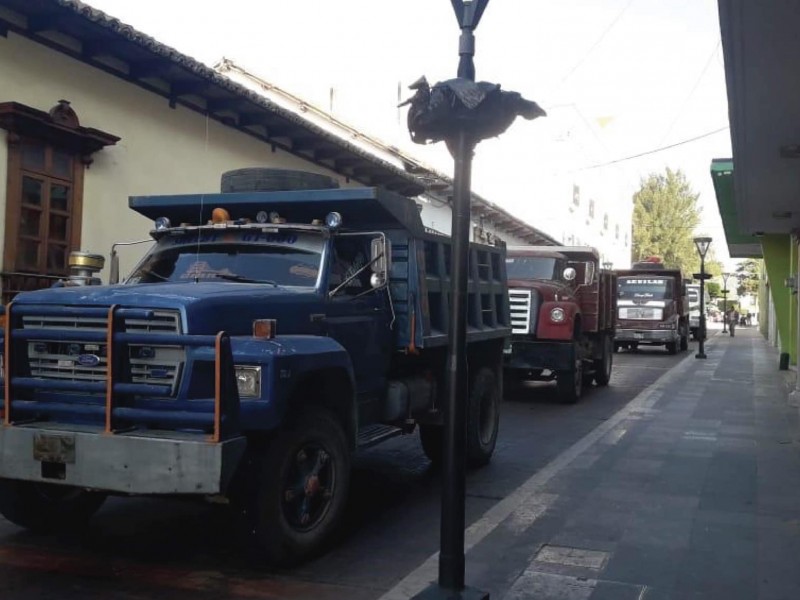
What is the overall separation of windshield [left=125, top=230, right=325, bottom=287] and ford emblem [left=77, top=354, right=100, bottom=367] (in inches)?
48.3

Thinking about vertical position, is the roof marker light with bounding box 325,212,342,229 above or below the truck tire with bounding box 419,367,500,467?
above

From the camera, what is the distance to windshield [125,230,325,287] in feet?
19.9

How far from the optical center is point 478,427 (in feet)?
Answer: 27.1

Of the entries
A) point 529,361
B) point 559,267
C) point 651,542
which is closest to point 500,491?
point 651,542

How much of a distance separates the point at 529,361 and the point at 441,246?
612cm

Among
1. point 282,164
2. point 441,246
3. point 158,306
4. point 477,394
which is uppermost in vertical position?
point 282,164

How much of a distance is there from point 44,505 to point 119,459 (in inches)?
63.8

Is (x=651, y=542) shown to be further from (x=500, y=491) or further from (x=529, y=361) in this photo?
(x=529, y=361)

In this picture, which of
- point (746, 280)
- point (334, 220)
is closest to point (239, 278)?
point (334, 220)

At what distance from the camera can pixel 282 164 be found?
14.3 meters

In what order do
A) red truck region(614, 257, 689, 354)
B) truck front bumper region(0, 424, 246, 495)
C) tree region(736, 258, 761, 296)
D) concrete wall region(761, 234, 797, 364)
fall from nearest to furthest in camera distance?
truck front bumper region(0, 424, 246, 495) → concrete wall region(761, 234, 797, 364) → red truck region(614, 257, 689, 354) → tree region(736, 258, 761, 296)

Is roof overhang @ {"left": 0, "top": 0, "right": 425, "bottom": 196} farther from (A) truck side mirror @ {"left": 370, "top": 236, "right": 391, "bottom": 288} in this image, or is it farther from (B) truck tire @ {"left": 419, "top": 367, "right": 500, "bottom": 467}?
(B) truck tire @ {"left": 419, "top": 367, "right": 500, "bottom": 467}

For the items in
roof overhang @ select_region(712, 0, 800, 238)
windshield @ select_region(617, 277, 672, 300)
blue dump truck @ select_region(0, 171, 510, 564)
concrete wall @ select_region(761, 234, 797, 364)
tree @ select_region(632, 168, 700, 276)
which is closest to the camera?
Result: blue dump truck @ select_region(0, 171, 510, 564)

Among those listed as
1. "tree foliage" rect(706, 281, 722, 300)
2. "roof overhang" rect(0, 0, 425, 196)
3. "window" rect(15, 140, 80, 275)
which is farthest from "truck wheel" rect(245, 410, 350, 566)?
"tree foliage" rect(706, 281, 722, 300)
